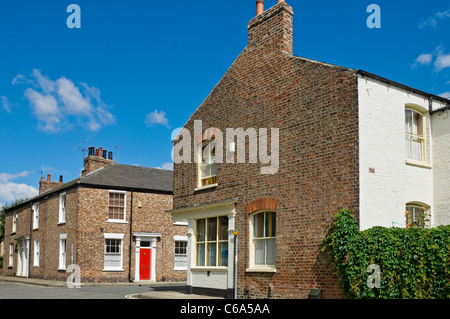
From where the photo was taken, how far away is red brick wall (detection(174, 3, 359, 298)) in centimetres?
1376

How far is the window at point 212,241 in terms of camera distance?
712 inches

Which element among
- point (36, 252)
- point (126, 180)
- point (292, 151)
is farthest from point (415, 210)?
point (36, 252)

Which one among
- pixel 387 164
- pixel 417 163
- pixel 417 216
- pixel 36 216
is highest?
pixel 417 163

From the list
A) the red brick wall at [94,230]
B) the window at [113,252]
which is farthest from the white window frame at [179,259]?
the window at [113,252]

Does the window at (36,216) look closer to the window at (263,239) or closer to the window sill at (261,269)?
the window at (263,239)

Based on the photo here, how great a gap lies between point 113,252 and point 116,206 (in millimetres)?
2708

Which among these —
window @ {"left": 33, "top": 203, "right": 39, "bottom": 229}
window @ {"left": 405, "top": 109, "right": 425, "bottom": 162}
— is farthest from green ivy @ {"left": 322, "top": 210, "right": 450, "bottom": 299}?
window @ {"left": 33, "top": 203, "right": 39, "bottom": 229}

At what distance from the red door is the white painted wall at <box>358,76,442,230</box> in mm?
19421

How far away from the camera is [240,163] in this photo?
57.2 ft

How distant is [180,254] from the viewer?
3158cm

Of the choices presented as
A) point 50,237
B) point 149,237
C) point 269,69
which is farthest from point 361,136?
point 50,237

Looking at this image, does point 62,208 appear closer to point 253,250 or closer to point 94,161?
point 94,161

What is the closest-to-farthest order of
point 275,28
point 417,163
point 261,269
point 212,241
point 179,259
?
point 417,163, point 261,269, point 275,28, point 212,241, point 179,259

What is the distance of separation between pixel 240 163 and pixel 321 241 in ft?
15.3
